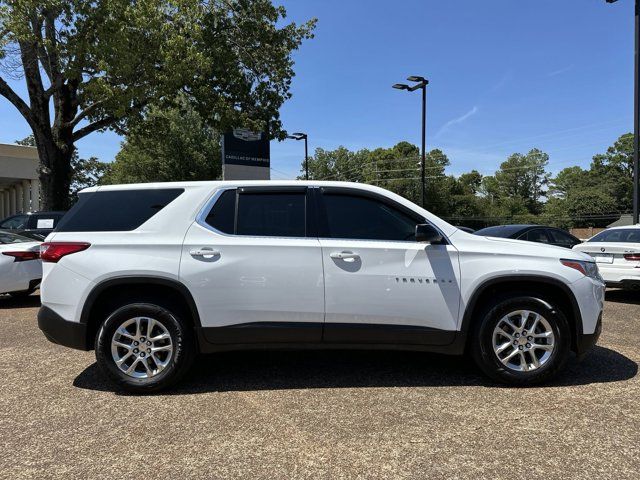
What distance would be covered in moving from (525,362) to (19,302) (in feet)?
27.2

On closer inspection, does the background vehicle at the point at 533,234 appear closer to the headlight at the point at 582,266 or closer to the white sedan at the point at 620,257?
the white sedan at the point at 620,257

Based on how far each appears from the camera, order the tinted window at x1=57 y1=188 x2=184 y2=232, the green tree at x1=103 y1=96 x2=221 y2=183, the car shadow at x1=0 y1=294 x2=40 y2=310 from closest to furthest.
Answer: the tinted window at x1=57 y1=188 x2=184 y2=232
the car shadow at x1=0 y1=294 x2=40 y2=310
the green tree at x1=103 y1=96 x2=221 y2=183

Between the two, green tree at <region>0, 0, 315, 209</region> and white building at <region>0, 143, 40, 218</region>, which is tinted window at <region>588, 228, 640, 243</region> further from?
white building at <region>0, 143, 40, 218</region>

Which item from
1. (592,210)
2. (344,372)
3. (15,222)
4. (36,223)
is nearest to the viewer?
(344,372)

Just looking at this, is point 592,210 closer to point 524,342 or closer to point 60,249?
point 524,342

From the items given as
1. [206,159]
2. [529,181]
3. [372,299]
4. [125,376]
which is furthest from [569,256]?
[529,181]

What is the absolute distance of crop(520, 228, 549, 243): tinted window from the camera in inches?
415

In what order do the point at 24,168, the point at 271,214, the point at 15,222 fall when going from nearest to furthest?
the point at 271,214
the point at 15,222
the point at 24,168

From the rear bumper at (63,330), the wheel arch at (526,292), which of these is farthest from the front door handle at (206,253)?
the wheel arch at (526,292)

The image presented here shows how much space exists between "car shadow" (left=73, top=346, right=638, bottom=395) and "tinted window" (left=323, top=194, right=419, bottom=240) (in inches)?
50.2

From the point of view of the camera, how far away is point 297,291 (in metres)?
3.94

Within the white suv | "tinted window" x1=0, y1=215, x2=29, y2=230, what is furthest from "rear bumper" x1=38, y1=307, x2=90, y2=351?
"tinted window" x1=0, y1=215, x2=29, y2=230

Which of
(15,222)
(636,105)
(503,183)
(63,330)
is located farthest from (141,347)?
(503,183)

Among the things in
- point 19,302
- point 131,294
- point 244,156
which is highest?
point 244,156
